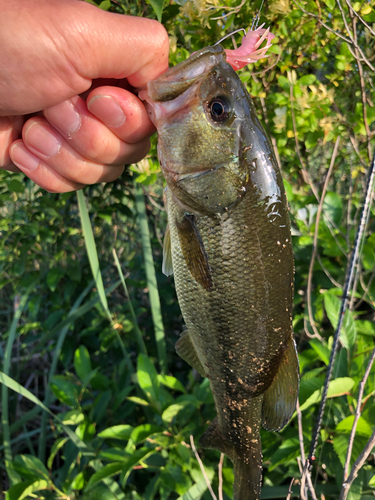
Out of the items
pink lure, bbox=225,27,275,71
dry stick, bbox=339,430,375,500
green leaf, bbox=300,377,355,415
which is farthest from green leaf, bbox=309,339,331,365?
pink lure, bbox=225,27,275,71

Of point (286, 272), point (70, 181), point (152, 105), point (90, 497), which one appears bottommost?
point (90, 497)

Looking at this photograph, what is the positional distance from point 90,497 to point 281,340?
1132 mm

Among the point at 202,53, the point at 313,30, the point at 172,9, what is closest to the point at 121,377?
the point at 202,53

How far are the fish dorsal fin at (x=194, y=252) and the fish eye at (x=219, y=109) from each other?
0.30 m

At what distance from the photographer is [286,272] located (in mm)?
975

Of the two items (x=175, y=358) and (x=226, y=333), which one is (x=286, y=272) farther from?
(x=175, y=358)

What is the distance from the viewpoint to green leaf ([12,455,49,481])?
1433 millimetres

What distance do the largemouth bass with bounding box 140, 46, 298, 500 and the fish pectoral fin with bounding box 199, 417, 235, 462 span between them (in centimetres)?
10

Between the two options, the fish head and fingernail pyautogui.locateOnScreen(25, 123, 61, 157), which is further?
fingernail pyautogui.locateOnScreen(25, 123, 61, 157)

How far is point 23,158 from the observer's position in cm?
131

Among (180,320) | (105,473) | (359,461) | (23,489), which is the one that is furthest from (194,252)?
(180,320)

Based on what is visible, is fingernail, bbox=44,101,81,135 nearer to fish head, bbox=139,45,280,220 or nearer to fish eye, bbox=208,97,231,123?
fish head, bbox=139,45,280,220

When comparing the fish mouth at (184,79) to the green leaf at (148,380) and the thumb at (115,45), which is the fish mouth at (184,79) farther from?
the green leaf at (148,380)

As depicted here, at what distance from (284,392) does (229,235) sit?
55 cm
